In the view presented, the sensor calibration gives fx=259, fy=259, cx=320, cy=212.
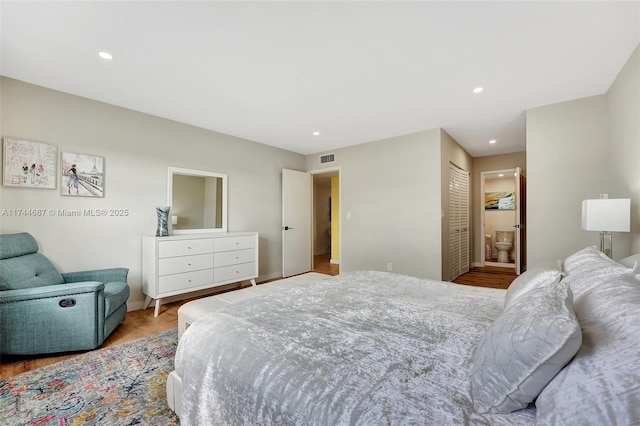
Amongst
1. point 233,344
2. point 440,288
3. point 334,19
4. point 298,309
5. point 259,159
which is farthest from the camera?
point 259,159

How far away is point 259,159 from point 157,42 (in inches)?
108

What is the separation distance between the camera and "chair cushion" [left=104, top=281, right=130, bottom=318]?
235 centimetres

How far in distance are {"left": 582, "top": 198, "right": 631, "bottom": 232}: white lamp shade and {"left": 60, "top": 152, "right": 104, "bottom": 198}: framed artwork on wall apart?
16.0 feet

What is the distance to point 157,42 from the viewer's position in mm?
2002

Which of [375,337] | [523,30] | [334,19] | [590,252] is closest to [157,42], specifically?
[334,19]

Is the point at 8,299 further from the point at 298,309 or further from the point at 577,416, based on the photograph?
the point at 577,416

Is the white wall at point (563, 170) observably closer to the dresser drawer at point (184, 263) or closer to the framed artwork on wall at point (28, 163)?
the dresser drawer at point (184, 263)

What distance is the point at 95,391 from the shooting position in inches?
66.9

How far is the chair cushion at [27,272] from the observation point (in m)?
2.14

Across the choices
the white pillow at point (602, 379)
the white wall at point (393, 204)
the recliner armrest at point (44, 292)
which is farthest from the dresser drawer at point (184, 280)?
the white pillow at point (602, 379)

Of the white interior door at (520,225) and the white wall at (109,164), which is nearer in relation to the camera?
the white wall at (109,164)

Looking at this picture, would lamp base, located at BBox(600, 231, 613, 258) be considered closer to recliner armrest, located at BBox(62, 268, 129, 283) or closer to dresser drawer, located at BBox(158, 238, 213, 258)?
dresser drawer, located at BBox(158, 238, 213, 258)

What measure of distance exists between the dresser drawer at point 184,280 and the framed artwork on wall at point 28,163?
150 cm

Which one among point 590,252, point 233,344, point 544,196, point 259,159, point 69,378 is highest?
point 259,159
